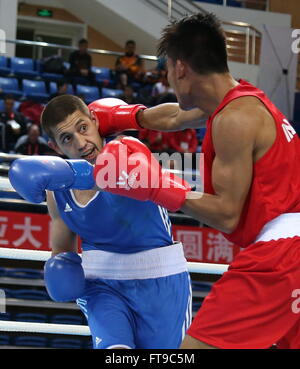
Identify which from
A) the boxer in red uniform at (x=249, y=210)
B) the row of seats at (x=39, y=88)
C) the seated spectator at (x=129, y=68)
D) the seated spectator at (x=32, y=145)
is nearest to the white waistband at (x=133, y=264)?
the boxer in red uniform at (x=249, y=210)

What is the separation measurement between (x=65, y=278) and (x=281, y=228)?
860 millimetres

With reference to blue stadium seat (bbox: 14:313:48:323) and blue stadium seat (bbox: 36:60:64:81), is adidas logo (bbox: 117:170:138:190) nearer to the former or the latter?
blue stadium seat (bbox: 14:313:48:323)

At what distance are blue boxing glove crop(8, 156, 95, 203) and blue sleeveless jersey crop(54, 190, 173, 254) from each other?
11.2 inches

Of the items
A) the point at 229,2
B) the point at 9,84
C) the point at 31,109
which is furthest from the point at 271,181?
the point at 229,2

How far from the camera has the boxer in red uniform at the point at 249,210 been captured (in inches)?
82.6

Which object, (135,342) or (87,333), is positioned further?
(87,333)

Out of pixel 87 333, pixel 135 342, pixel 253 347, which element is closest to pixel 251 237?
pixel 253 347

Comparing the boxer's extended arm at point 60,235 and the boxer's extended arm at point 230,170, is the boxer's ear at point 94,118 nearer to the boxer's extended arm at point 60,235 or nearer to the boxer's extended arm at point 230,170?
the boxer's extended arm at point 60,235

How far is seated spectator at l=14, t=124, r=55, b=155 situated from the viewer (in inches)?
256

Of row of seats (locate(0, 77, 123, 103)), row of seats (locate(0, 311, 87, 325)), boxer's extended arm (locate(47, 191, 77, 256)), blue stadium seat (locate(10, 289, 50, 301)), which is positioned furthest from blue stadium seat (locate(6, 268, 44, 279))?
row of seats (locate(0, 77, 123, 103))

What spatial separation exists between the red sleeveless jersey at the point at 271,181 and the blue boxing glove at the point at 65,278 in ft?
2.25
